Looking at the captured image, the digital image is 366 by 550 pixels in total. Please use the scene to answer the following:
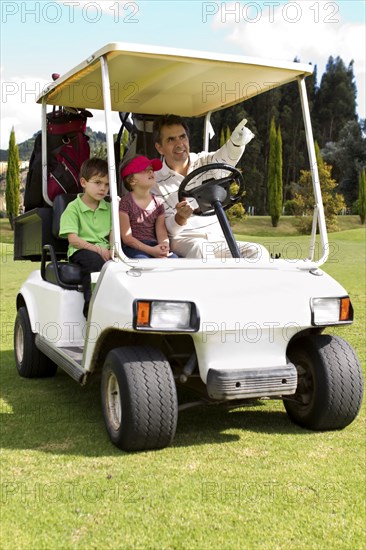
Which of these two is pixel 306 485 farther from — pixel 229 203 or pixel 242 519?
pixel 229 203

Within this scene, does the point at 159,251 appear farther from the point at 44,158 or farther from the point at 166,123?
the point at 44,158

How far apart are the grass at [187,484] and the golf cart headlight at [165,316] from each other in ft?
2.01

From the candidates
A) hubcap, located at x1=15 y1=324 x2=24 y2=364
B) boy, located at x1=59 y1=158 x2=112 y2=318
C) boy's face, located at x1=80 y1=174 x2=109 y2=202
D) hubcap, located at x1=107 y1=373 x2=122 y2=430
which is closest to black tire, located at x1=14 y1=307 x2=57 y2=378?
hubcap, located at x1=15 y1=324 x2=24 y2=364

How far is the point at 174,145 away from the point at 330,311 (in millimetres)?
1764

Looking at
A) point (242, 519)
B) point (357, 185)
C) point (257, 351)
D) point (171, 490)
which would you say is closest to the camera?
point (242, 519)

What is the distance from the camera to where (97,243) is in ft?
14.3

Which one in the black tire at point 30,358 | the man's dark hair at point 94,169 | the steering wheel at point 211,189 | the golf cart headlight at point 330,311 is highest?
the man's dark hair at point 94,169

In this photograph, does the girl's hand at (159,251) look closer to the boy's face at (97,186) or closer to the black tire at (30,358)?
the boy's face at (97,186)

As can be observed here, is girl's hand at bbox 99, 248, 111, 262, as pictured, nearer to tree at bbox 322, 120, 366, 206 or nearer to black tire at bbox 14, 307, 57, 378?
black tire at bbox 14, 307, 57, 378

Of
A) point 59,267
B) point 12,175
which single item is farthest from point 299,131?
point 59,267

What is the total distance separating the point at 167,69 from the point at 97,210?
0.95 meters

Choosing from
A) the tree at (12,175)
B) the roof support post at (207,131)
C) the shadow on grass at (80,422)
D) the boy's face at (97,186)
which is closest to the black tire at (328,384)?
the shadow on grass at (80,422)

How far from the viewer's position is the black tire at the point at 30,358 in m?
5.20

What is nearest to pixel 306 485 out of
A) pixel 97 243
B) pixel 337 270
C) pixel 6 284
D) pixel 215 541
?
pixel 215 541
